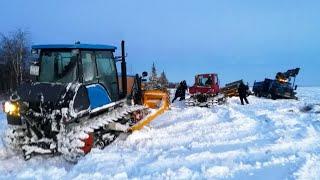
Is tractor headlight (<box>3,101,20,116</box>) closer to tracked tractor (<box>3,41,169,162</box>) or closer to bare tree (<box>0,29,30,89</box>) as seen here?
tracked tractor (<box>3,41,169,162</box>)

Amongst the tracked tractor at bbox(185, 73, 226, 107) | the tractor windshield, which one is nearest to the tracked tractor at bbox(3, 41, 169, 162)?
the tractor windshield

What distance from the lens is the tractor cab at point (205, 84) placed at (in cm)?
3004

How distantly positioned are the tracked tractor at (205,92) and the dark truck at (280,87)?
9332mm

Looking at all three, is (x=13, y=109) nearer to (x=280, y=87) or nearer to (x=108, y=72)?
(x=108, y=72)

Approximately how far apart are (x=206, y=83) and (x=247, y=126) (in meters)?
16.6

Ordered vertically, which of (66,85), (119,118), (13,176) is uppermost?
(66,85)

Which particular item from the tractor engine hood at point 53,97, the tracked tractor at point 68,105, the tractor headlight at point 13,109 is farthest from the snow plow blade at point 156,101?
the tractor headlight at point 13,109

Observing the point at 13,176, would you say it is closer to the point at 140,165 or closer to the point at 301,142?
the point at 140,165

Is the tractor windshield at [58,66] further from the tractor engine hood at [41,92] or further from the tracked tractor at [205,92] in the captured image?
the tracked tractor at [205,92]

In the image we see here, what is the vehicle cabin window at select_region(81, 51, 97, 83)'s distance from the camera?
1150 centimetres

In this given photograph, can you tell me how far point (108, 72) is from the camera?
1299 centimetres

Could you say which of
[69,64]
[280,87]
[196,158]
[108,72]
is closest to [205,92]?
[280,87]

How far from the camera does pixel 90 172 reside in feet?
27.9

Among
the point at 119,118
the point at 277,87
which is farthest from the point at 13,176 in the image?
the point at 277,87
